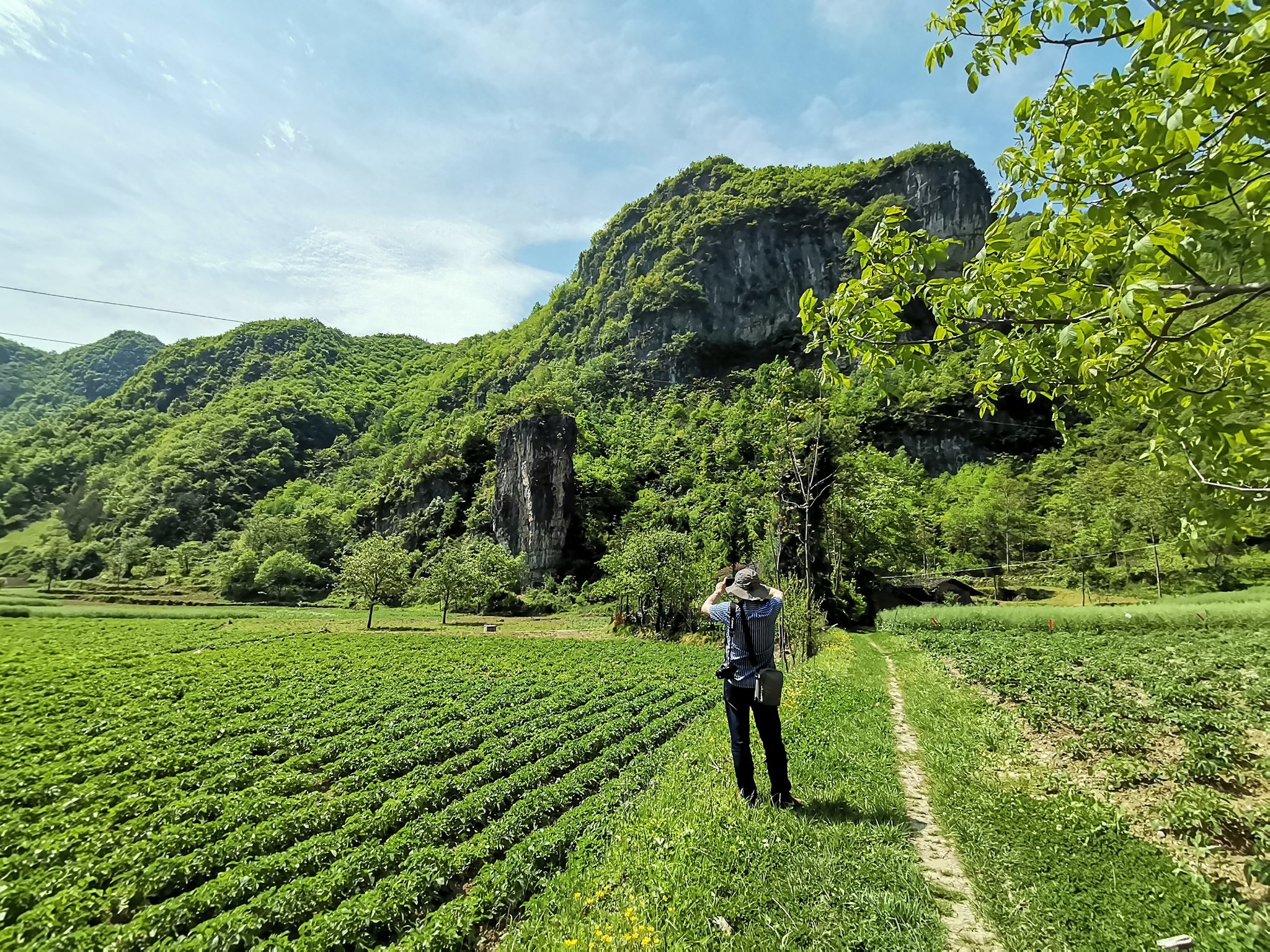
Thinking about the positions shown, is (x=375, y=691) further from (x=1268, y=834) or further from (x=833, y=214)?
(x=833, y=214)

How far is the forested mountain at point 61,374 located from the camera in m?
146

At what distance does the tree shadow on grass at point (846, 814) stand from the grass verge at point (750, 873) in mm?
20

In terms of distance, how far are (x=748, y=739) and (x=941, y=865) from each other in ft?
7.02

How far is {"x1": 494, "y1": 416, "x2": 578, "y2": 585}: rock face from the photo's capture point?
77062 mm

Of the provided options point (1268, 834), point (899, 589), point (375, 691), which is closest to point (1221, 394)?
point (1268, 834)

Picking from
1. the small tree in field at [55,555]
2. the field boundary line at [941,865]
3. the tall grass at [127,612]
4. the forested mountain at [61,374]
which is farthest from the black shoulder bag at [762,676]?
the forested mountain at [61,374]

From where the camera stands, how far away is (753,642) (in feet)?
21.6

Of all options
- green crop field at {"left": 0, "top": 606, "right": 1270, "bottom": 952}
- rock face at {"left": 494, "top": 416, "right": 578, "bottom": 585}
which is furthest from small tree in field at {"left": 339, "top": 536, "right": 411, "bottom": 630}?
green crop field at {"left": 0, "top": 606, "right": 1270, "bottom": 952}

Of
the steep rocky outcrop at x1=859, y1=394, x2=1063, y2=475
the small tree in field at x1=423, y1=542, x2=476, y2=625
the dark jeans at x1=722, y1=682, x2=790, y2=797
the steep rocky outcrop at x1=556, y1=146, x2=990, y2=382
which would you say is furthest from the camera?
the steep rocky outcrop at x1=556, y1=146, x2=990, y2=382

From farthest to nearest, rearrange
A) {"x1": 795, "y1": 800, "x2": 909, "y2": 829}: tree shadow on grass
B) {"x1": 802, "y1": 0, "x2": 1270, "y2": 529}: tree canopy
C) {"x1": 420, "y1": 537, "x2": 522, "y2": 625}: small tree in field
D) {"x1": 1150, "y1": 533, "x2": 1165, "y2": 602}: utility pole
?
{"x1": 420, "y1": 537, "x2": 522, "y2": 625}: small tree in field, {"x1": 1150, "y1": 533, "x2": 1165, "y2": 602}: utility pole, {"x1": 795, "y1": 800, "x2": 909, "y2": 829}: tree shadow on grass, {"x1": 802, "y1": 0, "x2": 1270, "y2": 529}: tree canopy

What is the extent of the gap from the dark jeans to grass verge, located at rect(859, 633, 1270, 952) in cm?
191

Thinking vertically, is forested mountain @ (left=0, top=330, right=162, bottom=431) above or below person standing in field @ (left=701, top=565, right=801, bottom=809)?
above

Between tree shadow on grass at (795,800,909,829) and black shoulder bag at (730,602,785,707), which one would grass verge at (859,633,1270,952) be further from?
black shoulder bag at (730,602,785,707)

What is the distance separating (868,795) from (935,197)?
12860cm
